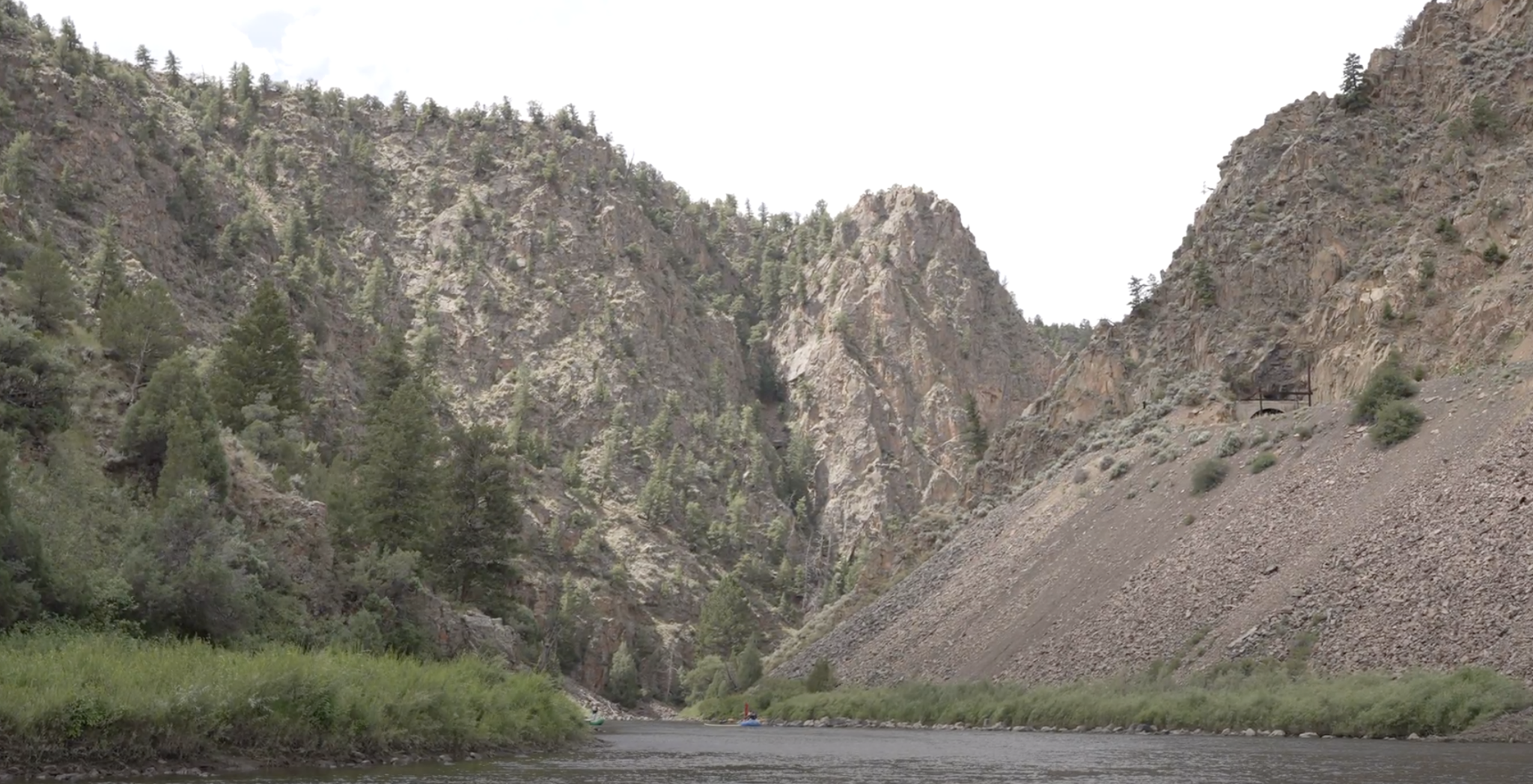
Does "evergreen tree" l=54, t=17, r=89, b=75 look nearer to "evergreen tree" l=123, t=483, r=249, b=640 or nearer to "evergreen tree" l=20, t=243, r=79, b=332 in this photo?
"evergreen tree" l=20, t=243, r=79, b=332

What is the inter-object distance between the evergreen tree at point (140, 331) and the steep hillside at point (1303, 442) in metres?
47.3

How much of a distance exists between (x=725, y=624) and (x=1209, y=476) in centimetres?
8336

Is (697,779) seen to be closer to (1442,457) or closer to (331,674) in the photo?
(331,674)

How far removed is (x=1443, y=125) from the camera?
10250cm

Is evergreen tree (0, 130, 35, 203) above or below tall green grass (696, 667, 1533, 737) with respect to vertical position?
above

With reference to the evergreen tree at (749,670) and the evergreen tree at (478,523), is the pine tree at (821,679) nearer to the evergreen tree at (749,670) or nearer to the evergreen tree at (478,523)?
the evergreen tree at (749,670)

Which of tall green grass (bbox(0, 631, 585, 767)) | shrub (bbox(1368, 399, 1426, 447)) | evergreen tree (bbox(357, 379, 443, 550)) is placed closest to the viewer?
tall green grass (bbox(0, 631, 585, 767))

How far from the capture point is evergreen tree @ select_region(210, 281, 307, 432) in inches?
3071

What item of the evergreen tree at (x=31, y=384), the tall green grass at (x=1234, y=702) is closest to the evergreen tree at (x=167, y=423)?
the evergreen tree at (x=31, y=384)

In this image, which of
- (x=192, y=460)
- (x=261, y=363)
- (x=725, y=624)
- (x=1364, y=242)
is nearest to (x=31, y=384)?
(x=192, y=460)

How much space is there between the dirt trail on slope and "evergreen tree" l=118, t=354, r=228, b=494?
45229 mm

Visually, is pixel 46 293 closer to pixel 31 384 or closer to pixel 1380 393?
pixel 31 384

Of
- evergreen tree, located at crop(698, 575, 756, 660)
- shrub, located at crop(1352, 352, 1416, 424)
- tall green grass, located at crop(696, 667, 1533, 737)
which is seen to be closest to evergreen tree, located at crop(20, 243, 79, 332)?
tall green grass, located at crop(696, 667, 1533, 737)

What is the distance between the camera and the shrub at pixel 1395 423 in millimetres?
74875
